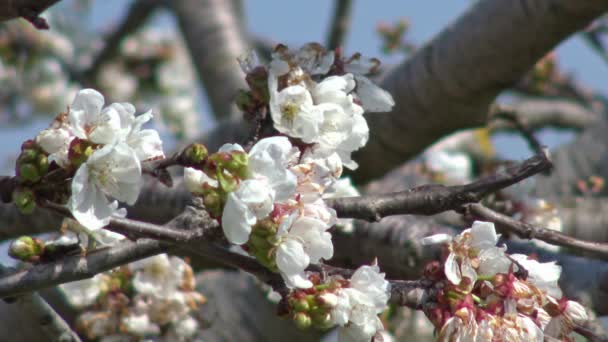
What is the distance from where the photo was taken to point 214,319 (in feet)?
8.58

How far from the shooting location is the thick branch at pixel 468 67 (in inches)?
87.1

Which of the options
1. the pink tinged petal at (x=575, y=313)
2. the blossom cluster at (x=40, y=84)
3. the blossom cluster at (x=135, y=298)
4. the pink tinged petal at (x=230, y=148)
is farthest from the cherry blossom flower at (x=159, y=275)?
the blossom cluster at (x=40, y=84)

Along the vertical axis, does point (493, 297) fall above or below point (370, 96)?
below

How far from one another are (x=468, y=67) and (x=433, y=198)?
1.10 metres

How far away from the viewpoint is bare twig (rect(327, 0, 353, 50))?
4.29 meters

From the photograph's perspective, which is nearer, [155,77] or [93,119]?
[93,119]

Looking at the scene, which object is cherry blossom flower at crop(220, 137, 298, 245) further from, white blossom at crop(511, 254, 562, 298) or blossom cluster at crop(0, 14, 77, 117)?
blossom cluster at crop(0, 14, 77, 117)

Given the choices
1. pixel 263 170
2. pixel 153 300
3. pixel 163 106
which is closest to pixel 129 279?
pixel 153 300

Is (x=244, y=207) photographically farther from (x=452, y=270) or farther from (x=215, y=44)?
(x=215, y=44)

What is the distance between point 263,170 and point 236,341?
1.45 m

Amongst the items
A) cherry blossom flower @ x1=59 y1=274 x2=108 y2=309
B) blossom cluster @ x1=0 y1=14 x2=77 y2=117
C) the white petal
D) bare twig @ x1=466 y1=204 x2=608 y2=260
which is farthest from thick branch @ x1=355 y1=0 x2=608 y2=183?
blossom cluster @ x1=0 y1=14 x2=77 y2=117

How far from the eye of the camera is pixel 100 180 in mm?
1246

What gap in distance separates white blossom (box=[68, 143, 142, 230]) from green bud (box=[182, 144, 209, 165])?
74 mm

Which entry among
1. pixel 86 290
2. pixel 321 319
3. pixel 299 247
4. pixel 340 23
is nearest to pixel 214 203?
pixel 299 247
